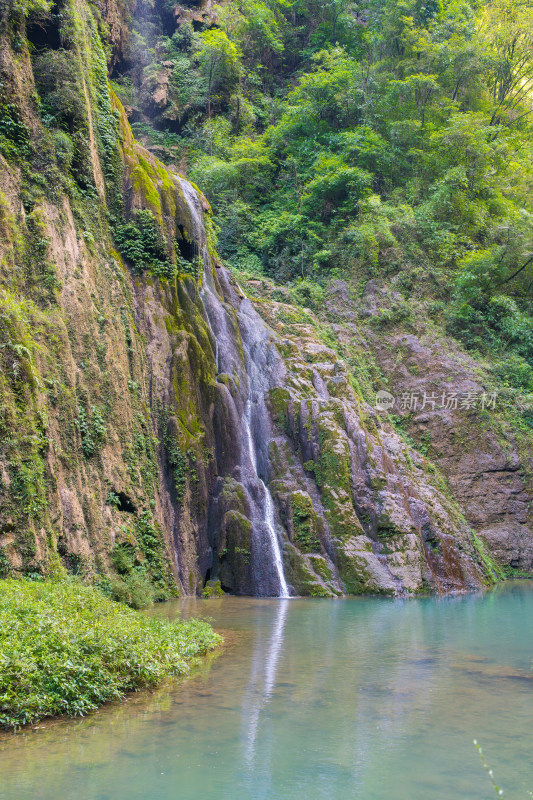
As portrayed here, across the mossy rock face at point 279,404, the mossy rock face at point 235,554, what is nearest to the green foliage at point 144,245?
the mossy rock face at point 279,404

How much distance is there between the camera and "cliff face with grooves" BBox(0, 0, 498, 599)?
12.6 m

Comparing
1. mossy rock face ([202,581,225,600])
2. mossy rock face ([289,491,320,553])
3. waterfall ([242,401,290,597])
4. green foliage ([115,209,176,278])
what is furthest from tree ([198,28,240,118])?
mossy rock face ([202,581,225,600])

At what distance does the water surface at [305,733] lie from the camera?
5.22 m

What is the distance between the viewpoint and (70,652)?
22.7 ft

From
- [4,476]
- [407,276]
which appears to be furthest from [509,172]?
[4,476]

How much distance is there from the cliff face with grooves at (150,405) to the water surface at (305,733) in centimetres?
403

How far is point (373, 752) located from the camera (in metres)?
6.00

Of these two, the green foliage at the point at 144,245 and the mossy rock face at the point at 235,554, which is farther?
the green foliage at the point at 144,245

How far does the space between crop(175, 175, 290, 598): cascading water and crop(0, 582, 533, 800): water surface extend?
7.61 m

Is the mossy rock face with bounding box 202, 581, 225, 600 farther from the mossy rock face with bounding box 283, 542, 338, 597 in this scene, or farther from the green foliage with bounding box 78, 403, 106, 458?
the green foliage with bounding box 78, 403, 106, 458

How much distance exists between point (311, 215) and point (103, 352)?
23877mm

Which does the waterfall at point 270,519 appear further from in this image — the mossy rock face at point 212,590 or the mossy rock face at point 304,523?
the mossy rock face at point 212,590

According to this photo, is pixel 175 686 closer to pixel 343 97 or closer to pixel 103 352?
pixel 103 352

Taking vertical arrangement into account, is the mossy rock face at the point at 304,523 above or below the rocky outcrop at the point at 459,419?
below
